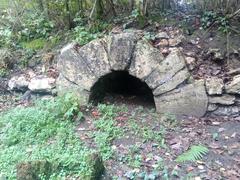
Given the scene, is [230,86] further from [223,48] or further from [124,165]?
[124,165]

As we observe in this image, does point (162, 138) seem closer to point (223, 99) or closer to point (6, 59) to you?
point (223, 99)

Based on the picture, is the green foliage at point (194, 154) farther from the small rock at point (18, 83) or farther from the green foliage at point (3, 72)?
the green foliage at point (3, 72)

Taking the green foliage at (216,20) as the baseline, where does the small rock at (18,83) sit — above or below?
below

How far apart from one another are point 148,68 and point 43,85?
159 cm

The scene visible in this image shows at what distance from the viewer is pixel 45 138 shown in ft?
16.6

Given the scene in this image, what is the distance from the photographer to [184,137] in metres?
4.88

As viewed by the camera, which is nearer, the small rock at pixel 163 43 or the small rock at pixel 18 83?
the small rock at pixel 163 43

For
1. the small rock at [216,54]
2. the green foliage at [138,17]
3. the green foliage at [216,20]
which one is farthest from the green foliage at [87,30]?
the small rock at [216,54]

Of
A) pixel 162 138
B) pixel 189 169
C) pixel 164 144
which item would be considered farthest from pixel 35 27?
pixel 189 169

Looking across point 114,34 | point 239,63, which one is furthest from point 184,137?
point 114,34

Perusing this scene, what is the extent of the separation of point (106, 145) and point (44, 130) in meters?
0.87

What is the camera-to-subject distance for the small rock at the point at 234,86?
5.12 metres

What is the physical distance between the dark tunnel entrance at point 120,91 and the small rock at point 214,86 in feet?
3.24

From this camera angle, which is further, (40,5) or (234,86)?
(40,5)
